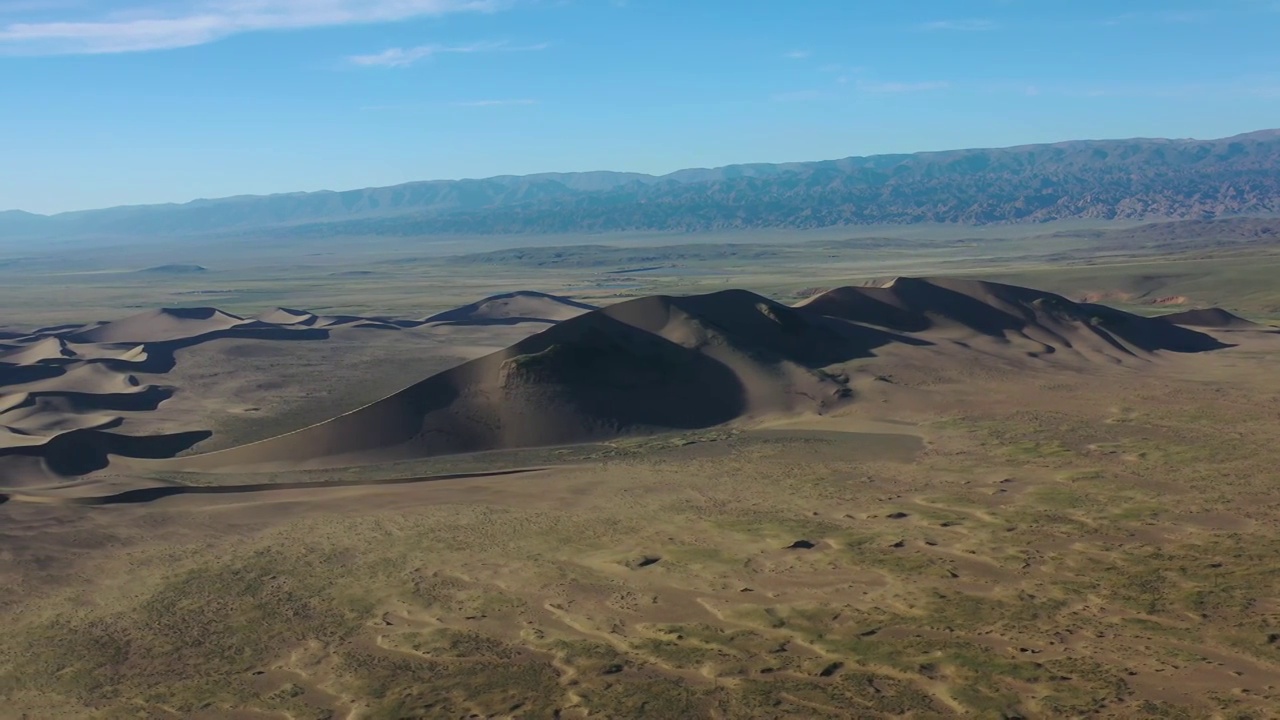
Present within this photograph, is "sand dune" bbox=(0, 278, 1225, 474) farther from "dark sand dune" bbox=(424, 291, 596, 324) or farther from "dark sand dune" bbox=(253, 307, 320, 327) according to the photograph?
"dark sand dune" bbox=(424, 291, 596, 324)

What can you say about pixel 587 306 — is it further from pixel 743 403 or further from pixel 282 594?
pixel 282 594

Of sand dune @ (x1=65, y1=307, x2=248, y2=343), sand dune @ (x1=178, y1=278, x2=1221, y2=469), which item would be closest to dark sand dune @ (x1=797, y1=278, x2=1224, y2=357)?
sand dune @ (x1=178, y1=278, x2=1221, y2=469)

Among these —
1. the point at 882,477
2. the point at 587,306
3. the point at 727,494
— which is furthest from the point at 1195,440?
the point at 587,306

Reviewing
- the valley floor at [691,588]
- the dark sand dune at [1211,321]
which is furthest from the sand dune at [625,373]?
the dark sand dune at [1211,321]

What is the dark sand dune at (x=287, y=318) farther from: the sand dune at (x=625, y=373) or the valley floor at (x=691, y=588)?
the valley floor at (x=691, y=588)

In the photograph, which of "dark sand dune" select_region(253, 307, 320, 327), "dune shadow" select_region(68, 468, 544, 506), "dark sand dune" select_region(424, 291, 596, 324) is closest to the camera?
"dune shadow" select_region(68, 468, 544, 506)
